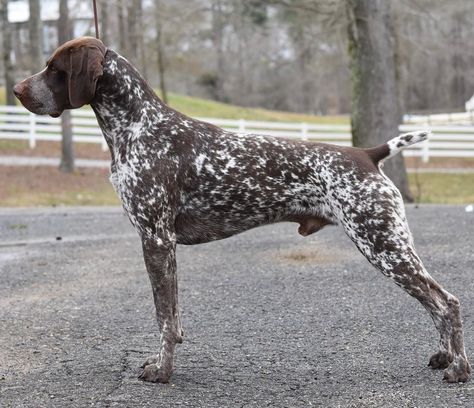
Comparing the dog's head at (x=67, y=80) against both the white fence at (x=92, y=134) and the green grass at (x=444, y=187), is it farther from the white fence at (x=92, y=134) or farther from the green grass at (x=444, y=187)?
the white fence at (x=92, y=134)

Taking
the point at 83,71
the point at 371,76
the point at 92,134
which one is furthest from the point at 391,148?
the point at 92,134

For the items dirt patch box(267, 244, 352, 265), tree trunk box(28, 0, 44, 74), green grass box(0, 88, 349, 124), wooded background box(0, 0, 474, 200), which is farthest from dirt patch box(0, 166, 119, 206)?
green grass box(0, 88, 349, 124)

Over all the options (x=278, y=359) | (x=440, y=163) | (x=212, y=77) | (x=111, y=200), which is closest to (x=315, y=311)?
(x=278, y=359)

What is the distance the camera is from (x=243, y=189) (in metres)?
5.20

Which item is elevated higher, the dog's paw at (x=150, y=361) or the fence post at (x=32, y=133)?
the dog's paw at (x=150, y=361)

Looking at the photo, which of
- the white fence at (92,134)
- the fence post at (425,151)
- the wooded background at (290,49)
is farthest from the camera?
the fence post at (425,151)

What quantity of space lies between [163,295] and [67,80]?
1533 millimetres

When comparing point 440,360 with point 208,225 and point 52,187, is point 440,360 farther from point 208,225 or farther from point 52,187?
point 52,187

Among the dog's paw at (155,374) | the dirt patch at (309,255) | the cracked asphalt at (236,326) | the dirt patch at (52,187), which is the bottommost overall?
the dirt patch at (52,187)

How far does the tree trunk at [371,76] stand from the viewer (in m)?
16.4

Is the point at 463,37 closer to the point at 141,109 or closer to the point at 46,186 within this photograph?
the point at 46,186

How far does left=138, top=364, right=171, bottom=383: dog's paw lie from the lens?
5105mm

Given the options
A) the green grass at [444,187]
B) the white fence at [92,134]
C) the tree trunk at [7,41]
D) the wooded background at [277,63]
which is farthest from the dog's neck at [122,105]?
the wooded background at [277,63]

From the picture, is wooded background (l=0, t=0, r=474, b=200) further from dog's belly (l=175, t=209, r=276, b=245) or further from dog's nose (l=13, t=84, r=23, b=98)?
dog's nose (l=13, t=84, r=23, b=98)
